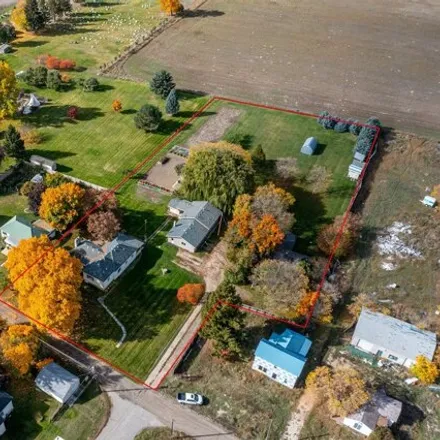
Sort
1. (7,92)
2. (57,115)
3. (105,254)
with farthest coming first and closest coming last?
(57,115)
(7,92)
(105,254)

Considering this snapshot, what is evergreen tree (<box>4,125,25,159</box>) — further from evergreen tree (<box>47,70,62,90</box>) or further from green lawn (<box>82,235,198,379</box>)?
green lawn (<box>82,235,198,379</box>)

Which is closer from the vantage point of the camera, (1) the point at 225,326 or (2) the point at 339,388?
(2) the point at 339,388

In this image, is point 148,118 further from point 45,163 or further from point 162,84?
point 45,163

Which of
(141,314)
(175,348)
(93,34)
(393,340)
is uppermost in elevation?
(93,34)

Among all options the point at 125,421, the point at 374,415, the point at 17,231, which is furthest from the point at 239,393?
the point at 17,231

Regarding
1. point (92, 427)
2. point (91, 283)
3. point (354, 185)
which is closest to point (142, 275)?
point (91, 283)

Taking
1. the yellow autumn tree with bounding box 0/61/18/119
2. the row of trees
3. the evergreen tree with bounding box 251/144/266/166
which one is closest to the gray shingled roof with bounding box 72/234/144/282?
the evergreen tree with bounding box 251/144/266/166

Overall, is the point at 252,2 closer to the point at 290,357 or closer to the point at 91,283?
the point at 91,283
